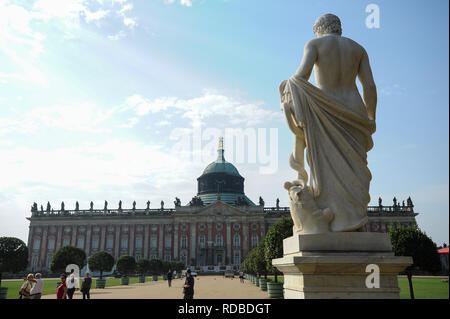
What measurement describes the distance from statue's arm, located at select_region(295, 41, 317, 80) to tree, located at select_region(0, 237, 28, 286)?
2580cm

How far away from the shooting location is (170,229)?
247 feet

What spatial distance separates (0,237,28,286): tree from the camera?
78.0 feet

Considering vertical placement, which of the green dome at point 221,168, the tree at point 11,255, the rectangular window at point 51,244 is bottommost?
the tree at point 11,255

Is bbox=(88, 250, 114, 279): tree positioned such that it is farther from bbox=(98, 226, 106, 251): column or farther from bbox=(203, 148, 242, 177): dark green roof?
bbox=(203, 148, 242, 177): dark green roof

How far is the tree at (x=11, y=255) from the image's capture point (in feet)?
78.0

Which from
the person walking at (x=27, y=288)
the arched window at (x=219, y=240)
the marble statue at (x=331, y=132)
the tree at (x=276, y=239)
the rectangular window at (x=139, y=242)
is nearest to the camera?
the marble statue at (x=331, y=132)

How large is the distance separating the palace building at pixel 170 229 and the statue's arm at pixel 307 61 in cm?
6869

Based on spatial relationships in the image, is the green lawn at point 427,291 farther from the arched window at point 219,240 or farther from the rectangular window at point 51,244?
the rectangular window at point 51,244

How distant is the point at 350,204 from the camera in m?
4.98

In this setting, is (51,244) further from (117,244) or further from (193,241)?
(193,241)

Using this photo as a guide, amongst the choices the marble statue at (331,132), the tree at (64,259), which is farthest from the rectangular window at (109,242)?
the marble statue at (331,132)
